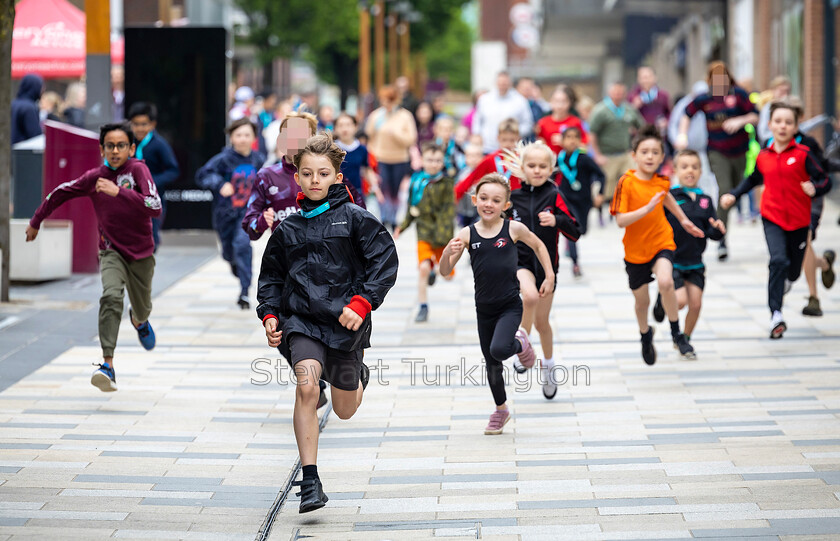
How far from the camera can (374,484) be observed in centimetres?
626

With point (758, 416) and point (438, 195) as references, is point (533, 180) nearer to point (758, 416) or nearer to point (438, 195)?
point (758, 416)

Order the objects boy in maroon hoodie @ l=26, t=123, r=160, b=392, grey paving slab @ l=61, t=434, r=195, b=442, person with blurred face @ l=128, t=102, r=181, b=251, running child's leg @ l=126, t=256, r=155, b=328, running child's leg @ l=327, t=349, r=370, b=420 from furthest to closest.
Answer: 1. person with blurred face @ l=128, t=102, r=181, b=251
2. running child's leg @ l=126, t=256, r=155, b=328
3. boy in maroon hoodie @ l=26, t=123, r=160, b=392
4. grey paving slab @ l=61, t=434, r=195, b=442
5. running child's leg @ l=327, t=349, r=370, b=420

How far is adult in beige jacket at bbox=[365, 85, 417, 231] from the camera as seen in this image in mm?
18391

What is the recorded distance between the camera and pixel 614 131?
1758cm

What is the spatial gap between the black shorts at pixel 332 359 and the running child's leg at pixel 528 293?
6.95ft

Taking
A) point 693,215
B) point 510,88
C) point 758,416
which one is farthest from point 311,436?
point 510,88

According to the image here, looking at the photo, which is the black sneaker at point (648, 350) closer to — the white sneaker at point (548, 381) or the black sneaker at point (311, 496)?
the white sneaker at point (548, 381)

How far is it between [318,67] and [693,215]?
53482 millimetres

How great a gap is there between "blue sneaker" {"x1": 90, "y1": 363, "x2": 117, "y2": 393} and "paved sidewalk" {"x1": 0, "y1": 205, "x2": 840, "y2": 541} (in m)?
0.13

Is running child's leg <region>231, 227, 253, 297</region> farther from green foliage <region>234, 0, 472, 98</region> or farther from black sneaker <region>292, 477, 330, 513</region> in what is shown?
green foliage <region>234, 0, 472, 98</region>

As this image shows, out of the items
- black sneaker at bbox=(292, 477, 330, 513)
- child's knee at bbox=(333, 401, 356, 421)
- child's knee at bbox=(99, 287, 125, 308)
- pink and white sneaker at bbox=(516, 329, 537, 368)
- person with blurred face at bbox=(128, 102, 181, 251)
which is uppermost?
person with blurred face at bbox=(128, 102, 181, 251)

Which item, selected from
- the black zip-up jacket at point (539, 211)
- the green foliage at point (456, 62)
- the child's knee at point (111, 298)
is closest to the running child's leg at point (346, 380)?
the black zip-up jacket at point (539, 211)

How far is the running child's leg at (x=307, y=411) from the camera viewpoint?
224 inches

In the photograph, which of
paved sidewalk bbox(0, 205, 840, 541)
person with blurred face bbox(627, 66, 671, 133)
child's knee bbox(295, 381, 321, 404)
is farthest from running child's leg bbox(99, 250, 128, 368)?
person with blurred face bbox(627, 66, 671, 133)
